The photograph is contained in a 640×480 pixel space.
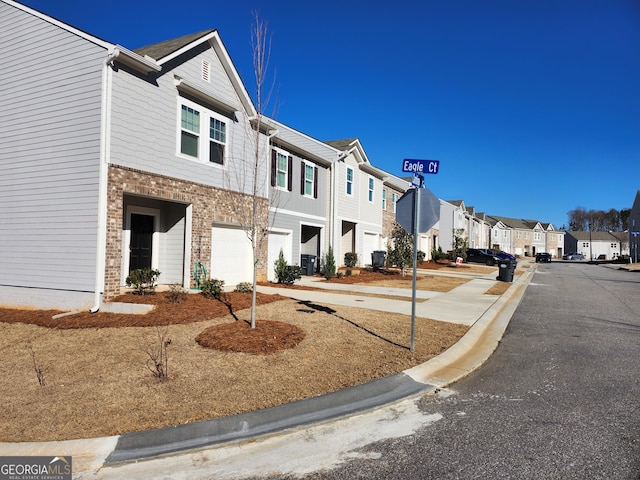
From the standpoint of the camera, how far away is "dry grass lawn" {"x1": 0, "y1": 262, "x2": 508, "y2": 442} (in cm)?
420

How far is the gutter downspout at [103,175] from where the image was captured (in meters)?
9.34

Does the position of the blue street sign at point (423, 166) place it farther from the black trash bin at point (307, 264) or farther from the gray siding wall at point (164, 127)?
the black trash bin at point (307, 264)

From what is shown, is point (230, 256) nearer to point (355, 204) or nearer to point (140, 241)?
point (140, 241)

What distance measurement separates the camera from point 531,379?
547 cm

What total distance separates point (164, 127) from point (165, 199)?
1896mm

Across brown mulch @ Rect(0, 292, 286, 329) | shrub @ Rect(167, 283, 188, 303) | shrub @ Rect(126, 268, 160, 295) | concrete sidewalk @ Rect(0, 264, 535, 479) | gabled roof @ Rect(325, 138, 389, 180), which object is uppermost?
gabled roof @ Rect(325, 138, 389, 180)

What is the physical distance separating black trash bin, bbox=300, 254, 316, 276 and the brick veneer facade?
4281 millimetres

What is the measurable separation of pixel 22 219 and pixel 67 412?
8.52 m

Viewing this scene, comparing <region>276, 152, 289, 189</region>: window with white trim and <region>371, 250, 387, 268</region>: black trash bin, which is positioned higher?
<region>276, 152, 289, 189</region>: window with white trim

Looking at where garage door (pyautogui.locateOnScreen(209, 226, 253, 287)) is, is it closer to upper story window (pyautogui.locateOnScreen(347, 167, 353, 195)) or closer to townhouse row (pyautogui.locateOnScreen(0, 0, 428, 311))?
townhouse row (pyautogui.locateOnScreen(0, 0, 428, 311))

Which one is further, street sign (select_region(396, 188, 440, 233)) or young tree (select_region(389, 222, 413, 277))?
young tree (select_region(389, 222, 413, 277))

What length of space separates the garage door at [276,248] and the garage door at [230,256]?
5.17 ft

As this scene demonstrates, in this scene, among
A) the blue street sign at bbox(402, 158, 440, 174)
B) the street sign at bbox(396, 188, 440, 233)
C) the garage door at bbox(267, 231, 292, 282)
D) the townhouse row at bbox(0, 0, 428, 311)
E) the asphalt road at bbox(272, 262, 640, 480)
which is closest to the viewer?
the asphalt road at bbox(272, 262, 640, 480)
